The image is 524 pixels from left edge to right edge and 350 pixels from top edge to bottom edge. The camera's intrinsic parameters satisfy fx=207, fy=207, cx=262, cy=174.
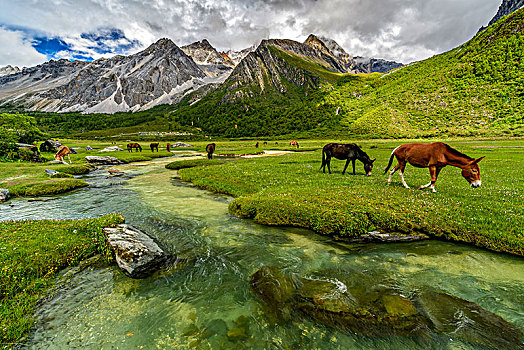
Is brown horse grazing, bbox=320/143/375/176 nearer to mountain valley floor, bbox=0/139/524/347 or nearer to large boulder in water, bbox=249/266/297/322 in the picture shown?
mountain valley floor, bbox=0/139/524/347

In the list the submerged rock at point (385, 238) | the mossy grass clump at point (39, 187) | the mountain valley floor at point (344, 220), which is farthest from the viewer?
the mossy grass clump at point (39, 187)

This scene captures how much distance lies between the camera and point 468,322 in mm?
5941

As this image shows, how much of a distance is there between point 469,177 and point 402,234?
27.9ft

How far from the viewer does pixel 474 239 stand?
10.0 meters

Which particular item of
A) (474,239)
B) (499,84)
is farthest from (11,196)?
(499,84)

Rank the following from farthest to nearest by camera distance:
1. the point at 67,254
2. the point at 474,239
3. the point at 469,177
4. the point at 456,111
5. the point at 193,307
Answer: the point at 456,111 → the point at 469,177 → the point at 474,239 → the point at 67,254 → the point at 193,307

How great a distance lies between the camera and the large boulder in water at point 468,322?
5.43m

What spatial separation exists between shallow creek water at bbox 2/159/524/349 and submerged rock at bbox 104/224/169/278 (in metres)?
0.40

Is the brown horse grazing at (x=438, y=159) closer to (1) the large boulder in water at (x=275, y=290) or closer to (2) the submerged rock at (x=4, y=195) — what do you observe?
(1) the large boulder in water at (x=275, y=290)

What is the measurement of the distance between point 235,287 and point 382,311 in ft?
16.1

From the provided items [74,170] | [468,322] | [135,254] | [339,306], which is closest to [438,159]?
[468,322]

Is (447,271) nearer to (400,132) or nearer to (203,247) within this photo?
(203,247)

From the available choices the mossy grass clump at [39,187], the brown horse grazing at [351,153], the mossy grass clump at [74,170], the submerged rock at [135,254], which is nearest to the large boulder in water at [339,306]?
the submerged rock at [135,254]

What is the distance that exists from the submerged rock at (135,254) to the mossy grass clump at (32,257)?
1.95 ft
